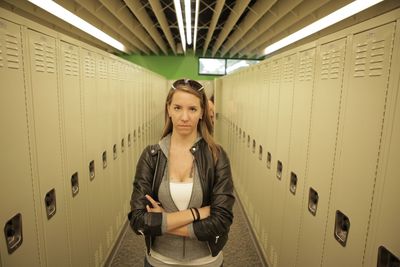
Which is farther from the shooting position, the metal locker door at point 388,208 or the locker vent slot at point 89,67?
the locker vent slot at point 89,67

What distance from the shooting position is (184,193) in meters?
1.30

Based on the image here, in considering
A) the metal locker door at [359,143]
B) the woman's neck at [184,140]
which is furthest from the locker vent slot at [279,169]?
the woman's neck at [184,140]

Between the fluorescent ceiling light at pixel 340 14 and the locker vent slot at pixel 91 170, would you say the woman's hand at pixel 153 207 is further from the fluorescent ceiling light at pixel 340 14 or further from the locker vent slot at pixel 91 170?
the fluorescent ceiling light at pixel 340 14

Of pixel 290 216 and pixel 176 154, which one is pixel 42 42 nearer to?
pixel 176 154

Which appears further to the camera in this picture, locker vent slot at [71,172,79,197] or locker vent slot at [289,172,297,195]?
locker vent slot at [289,172,297,195]

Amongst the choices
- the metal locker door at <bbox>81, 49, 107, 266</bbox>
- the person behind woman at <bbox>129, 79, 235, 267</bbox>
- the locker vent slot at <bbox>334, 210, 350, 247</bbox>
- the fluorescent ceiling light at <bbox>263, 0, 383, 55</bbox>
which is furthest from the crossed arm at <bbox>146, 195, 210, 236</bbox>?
the fluorescent ceiling light at <bbox>263, 0, 383, 55</bbox>

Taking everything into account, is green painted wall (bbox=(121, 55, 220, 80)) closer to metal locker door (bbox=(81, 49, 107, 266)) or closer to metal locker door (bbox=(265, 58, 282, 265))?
metal locker door (bbox=(265, 58, 282, 265))

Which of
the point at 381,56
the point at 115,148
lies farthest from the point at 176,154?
the point at 115,148

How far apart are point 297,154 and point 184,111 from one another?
37.7 inches

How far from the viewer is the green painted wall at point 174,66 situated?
400 inches

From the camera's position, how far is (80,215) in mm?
1872

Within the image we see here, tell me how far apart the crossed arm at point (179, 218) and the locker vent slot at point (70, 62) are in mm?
938

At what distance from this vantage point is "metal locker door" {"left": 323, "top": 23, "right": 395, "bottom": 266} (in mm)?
1057

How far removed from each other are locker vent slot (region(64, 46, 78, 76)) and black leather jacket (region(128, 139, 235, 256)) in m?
0.75
